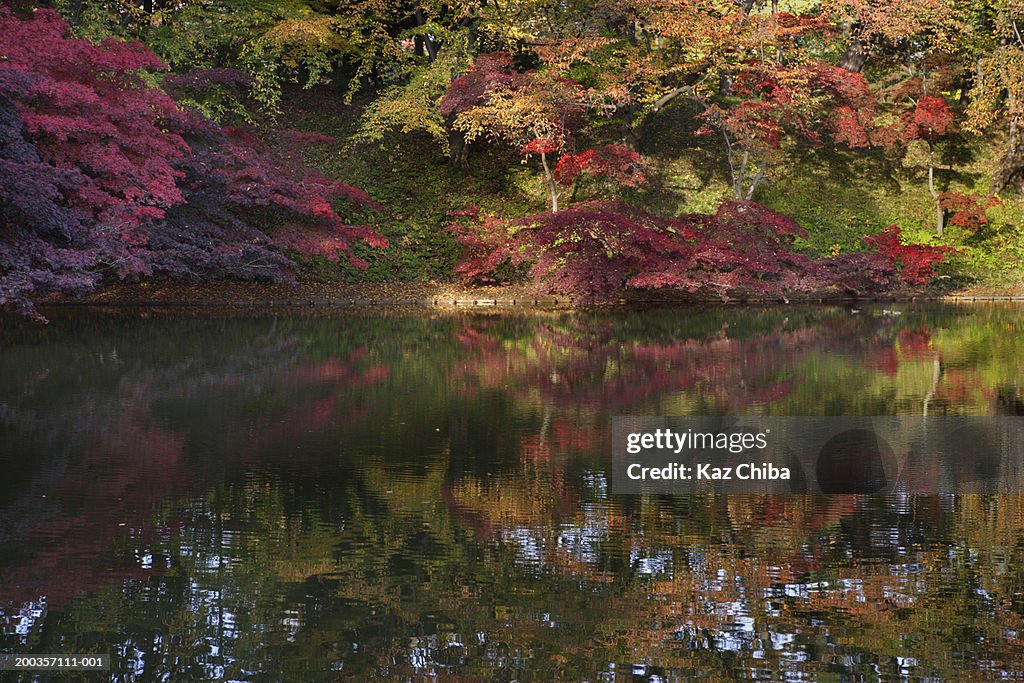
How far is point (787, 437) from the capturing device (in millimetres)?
8969

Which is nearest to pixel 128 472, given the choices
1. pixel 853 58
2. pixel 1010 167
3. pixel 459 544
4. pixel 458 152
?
pixel 459 544

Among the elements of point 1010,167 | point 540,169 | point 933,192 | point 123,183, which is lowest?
point 933,192

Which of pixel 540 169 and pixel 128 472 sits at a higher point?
pixel 540 169

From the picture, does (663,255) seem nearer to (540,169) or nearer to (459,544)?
(540,169)

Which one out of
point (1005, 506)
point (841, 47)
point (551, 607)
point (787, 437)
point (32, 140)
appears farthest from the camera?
point (841, 47)

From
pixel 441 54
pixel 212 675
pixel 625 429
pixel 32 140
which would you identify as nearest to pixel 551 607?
pixel 212 675

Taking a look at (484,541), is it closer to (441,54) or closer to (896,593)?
(896,593)

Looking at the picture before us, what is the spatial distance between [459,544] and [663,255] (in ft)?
56.1

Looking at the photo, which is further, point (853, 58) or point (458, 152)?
point (853, 58)

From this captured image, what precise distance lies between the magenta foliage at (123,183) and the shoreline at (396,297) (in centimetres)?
65

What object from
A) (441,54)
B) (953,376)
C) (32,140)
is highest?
(441,54)

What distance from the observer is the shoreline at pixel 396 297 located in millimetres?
22500

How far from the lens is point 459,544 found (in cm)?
573

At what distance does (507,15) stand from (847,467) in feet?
66.4
